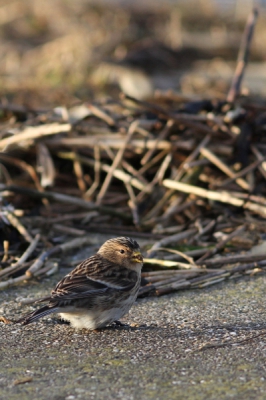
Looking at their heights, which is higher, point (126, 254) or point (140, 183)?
point (126, 254)

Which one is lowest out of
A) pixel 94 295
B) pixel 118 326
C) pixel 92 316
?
pixel 118 326

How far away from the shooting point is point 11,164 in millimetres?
7266

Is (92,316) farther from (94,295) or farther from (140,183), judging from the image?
(140,183)

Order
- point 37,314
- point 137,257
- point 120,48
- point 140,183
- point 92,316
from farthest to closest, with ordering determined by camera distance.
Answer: point 120,48, point 140,183, point 137,257, point 92,316, point 37,314

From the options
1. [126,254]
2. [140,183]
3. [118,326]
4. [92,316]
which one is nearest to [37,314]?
[92,316]

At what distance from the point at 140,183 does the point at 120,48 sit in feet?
21.3

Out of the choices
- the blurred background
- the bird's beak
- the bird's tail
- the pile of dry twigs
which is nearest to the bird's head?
the bird's beak

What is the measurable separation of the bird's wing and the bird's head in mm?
45

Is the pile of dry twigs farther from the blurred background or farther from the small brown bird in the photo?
the blurred background

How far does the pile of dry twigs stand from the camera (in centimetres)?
559

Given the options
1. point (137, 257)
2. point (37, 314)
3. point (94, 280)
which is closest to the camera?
point (37, 314)

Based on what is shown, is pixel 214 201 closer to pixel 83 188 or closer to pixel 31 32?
pixel 83 188

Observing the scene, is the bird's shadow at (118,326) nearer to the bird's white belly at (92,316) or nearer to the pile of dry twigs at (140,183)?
the bird's white belly at (92,316)

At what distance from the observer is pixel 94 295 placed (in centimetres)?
431
